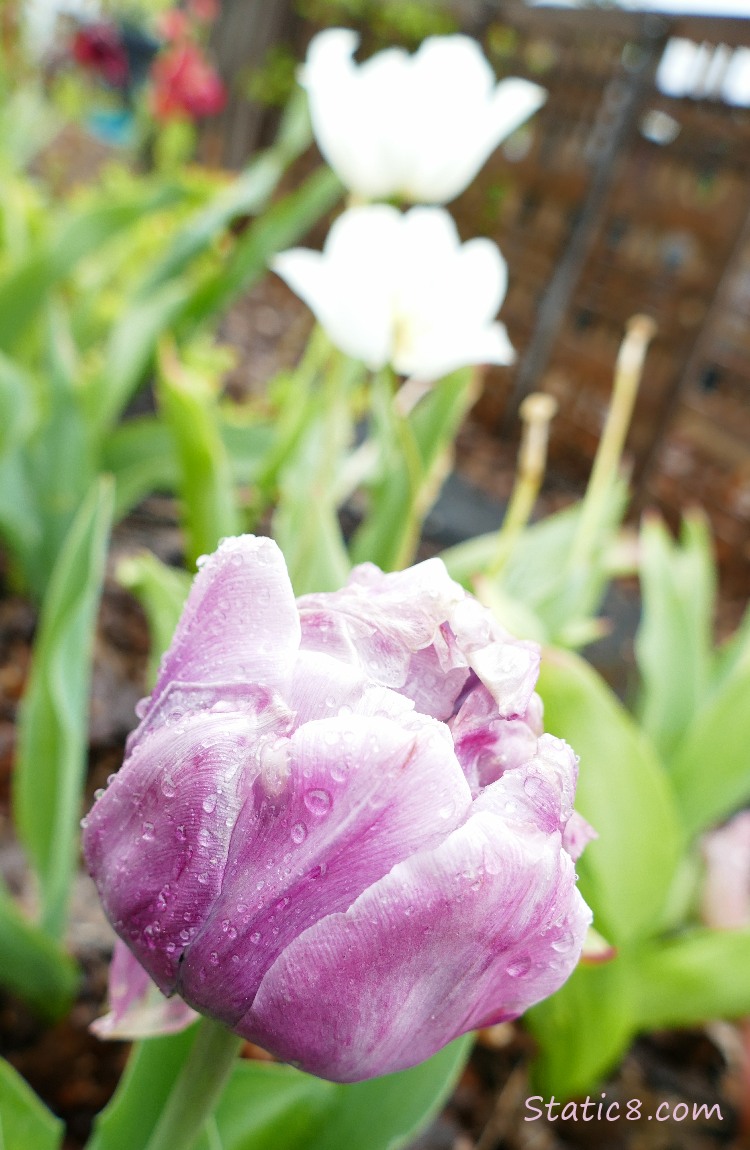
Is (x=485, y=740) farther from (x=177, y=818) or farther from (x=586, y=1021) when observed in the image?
(x=586, y=1021)

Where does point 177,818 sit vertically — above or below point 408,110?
below

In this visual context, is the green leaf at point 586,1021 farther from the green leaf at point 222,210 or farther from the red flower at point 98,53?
the red flower at point 98,53

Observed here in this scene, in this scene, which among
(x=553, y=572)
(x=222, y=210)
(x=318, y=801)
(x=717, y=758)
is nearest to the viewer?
(x=318, y=801)

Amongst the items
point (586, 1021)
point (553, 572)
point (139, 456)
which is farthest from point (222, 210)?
point (586, 1021)

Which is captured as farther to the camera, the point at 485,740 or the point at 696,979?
the point at 696,979

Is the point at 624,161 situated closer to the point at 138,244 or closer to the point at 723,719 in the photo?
the point at 138,244

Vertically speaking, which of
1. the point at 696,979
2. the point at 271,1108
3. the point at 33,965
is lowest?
the point at 33,965
